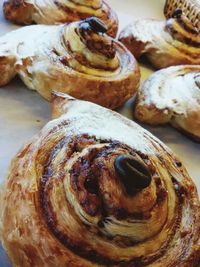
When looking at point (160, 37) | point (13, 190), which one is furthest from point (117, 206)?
point (160, 37)

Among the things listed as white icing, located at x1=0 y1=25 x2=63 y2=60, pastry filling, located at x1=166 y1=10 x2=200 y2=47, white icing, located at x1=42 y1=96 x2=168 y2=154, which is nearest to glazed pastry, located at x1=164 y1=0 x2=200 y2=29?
pastry filling, located at x1=166 y1=10 x2=200 y2=47

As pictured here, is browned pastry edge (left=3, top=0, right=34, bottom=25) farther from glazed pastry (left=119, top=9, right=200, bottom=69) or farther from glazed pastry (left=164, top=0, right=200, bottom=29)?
glazed pastry (left=164, top=0, right=200, bottom=29)

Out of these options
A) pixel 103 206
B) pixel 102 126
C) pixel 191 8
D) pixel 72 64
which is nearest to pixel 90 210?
pixel 103 206

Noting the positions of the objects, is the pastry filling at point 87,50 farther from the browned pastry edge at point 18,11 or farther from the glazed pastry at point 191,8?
the glazed pastry at point 191,8

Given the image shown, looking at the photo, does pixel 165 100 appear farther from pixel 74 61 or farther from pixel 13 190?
pixel 13 190

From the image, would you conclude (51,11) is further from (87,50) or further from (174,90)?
(174,90)

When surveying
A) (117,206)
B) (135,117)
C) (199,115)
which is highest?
(117,206)
